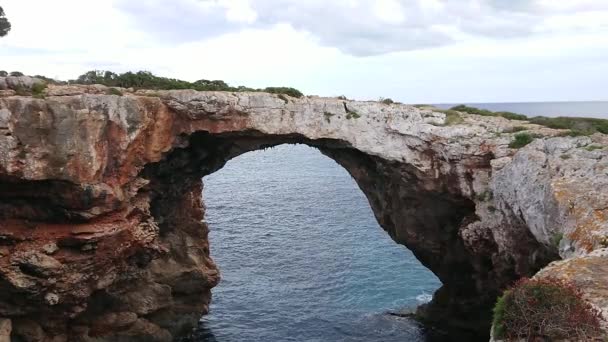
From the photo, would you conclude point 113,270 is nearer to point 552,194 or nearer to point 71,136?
point 71,136

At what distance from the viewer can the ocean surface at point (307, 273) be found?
3797cm

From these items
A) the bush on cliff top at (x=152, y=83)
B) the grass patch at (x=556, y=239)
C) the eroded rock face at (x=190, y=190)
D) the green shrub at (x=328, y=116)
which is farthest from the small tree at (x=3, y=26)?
the grass patch at (x=556, y=239)

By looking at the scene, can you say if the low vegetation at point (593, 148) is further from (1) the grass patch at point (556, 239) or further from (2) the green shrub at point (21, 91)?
(2) the green shrub at point (21, 91)

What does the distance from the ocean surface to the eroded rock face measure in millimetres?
4746

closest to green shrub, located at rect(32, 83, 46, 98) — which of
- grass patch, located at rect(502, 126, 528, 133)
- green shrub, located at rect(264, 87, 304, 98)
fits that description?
green shrub, located at rect(264, 87, 304, 98)

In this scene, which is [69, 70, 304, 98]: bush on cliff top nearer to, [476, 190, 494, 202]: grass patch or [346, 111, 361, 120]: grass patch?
[346, 111, 361, 120]: grass patch

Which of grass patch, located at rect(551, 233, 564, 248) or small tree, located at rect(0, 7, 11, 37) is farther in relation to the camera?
small tree, located at rect(0, 7, 11, 37)

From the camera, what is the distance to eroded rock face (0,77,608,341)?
23.4m

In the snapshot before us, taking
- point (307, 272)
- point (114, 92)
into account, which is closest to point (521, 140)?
point (114, 92)

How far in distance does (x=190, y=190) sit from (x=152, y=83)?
8343 millimetres

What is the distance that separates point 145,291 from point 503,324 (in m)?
27.0

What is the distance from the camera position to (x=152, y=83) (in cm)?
3278

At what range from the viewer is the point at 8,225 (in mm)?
25125

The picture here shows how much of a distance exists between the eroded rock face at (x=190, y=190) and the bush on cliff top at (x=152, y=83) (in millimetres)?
2275
